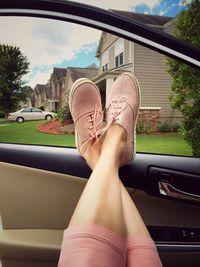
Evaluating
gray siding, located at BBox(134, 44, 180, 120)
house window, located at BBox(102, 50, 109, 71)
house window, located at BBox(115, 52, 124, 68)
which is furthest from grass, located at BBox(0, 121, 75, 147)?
house window, located at BBox(102, 50, 109, 71)

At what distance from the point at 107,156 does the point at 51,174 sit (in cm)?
32

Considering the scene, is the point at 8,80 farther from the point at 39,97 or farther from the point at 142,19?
the point at 39,97

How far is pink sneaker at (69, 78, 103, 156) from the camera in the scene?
1406 millimetres

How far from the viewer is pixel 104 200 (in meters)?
0.89

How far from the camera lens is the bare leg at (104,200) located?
830 mm

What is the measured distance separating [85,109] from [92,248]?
0.82 m

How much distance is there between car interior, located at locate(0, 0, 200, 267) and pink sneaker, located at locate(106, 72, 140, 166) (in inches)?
2.5

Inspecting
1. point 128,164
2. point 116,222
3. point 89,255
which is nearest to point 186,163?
point 128,164

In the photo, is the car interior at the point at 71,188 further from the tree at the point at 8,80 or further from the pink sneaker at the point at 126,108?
the tree at the point at 8,80

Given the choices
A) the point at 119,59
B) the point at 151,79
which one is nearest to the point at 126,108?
the point at 151,79

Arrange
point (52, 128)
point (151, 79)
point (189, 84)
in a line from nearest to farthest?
point (189, 84)
point (52, 128)
point (151, 79)

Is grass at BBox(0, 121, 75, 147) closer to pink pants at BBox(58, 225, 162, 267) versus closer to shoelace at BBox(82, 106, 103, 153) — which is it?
shoelace at BBox(82, 106, 103, 153)

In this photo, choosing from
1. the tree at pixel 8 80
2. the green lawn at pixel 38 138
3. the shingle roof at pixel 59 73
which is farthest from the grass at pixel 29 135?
the shingle roof at pixel 59 73

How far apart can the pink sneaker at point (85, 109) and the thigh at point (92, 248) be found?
0.62 m
